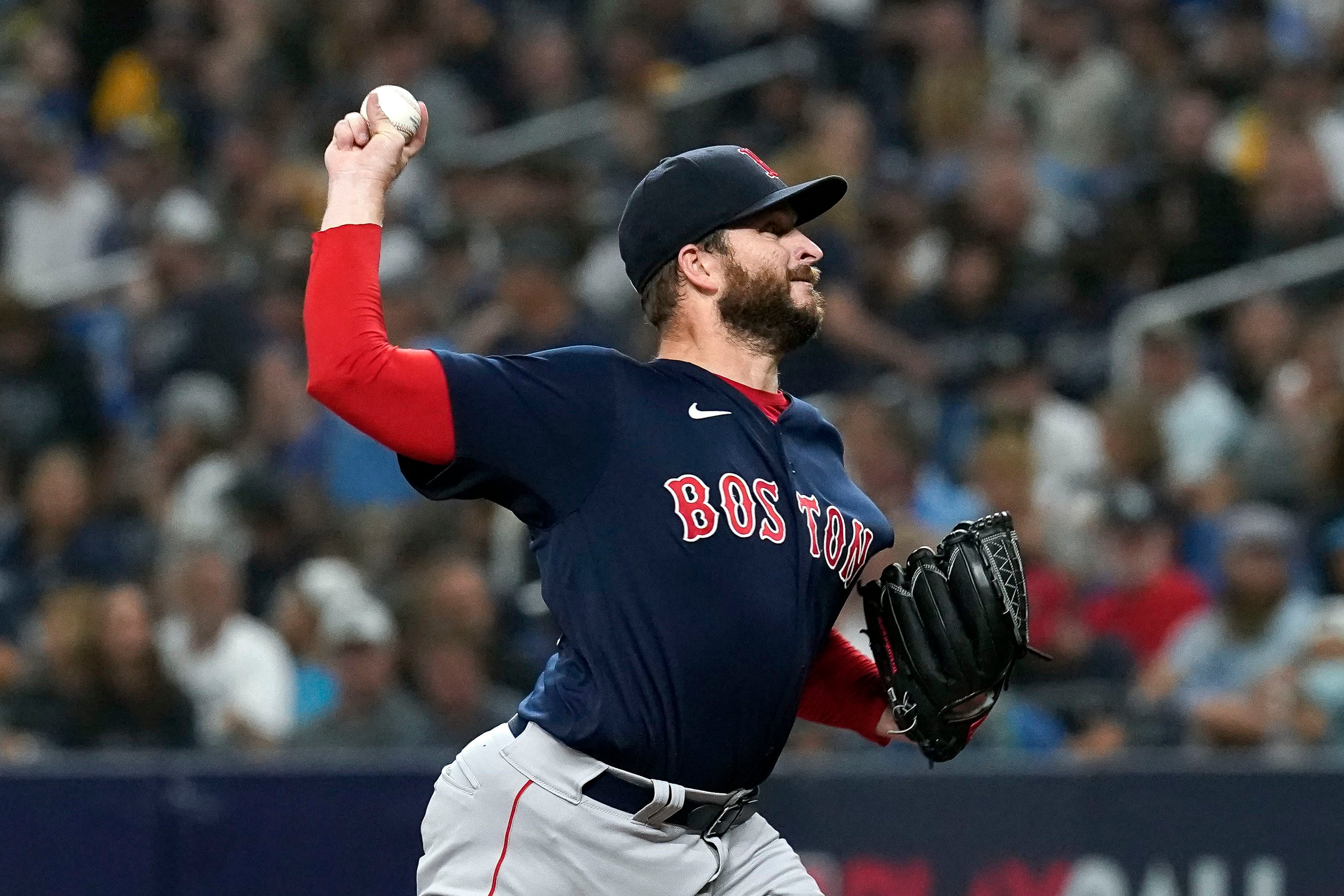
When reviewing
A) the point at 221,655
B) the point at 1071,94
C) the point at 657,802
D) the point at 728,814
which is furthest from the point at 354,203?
the point at 1071,94

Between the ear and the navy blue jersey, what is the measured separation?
0.66 feet

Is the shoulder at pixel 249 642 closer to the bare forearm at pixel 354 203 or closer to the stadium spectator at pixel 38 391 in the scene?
the stadium spectator at pixel 38 391

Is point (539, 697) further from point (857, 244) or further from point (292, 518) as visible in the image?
point (857, 244)

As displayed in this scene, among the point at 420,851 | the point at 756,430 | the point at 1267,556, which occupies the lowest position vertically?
the point at 420,851

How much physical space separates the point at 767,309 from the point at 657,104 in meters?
7.37

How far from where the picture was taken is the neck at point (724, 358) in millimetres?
3482

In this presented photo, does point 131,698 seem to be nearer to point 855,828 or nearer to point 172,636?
point 172,636

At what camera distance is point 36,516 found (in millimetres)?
8375

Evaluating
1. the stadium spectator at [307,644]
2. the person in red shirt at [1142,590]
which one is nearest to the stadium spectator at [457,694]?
the stadium spectator at [307,644]

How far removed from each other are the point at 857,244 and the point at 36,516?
3.70 m

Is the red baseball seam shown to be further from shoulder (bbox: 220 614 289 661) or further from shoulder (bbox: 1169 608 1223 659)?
shoulder (bbox: 220 614 289 661)

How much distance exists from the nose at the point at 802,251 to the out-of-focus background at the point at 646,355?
2.98m

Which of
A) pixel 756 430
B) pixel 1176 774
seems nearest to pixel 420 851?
pixel 1176 774

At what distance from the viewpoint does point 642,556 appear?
126 inches
